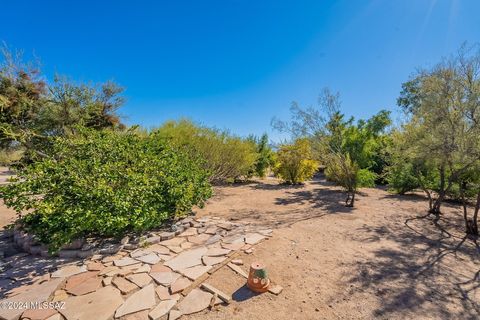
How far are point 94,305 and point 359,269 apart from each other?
3554 mm

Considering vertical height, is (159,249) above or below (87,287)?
above

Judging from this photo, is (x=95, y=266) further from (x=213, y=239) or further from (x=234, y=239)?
(x=234, y=239)

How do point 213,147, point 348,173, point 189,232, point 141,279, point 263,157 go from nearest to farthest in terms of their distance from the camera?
point 141,279 < point 189,232 < point 348,173 < point 213,147 < point 263,157

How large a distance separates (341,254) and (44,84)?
13618 millimetres

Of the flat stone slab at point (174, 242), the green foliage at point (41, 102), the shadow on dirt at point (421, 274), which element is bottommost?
the shadow on dirt at point (421, 274)

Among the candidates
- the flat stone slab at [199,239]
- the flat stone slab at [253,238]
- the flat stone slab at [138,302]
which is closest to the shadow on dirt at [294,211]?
the flat stone slab at [253,238]

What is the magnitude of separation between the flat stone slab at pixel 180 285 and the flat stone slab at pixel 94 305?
57cm

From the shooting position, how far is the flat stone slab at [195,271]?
114 inches

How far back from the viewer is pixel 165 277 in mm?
2883

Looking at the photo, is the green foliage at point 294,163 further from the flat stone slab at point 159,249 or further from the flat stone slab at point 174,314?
the flat stone slab at point 174,314

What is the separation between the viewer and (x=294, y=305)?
8.14 feet

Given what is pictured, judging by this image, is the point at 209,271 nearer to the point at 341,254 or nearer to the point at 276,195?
the point at 341,254

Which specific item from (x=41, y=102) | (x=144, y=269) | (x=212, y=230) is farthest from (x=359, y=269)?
(x=41, y=102)

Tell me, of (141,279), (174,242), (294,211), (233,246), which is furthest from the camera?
(294,211)
